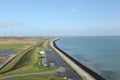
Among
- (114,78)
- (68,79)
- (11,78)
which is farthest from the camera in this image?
(114,78)

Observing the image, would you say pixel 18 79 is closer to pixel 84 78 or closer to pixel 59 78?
pixel 59 78

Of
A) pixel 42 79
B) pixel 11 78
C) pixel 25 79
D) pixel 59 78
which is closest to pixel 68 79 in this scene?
pixel 59 78

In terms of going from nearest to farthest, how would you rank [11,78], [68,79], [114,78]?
[68,79] < [11,78] < [114,78]

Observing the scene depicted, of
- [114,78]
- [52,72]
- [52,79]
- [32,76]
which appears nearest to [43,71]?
[52,72]

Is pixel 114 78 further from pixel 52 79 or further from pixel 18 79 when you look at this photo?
pixel 18 79

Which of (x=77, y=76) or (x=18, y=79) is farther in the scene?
(x=77, y=76)

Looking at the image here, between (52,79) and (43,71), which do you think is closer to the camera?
(52,79)

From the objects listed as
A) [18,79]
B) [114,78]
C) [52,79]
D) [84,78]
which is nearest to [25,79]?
[18,79]

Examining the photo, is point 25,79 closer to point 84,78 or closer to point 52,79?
point 52,79
